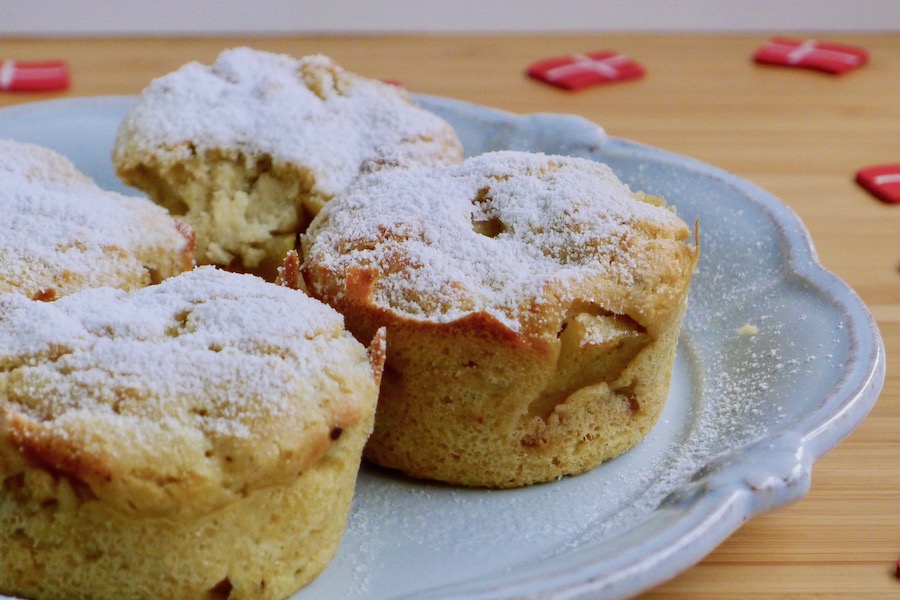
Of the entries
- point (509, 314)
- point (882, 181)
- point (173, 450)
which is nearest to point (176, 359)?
point (173, 450)

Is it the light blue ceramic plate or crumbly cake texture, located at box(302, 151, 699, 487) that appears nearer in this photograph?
the light blue ceramic plate

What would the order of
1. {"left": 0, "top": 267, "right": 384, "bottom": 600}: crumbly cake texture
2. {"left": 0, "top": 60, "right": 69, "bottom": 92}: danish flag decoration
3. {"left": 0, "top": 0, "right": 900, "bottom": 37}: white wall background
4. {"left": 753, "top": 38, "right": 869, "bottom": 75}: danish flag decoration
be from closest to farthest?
{"left": 0, "top": 267, "right": 384, "bottom": 600}: crumbly cake texture → {"left": 0, "top": 60, "right": 69, "bottom": 92}: danish flag decoration → {"left": 753, "top": 38, "right": 869, "bottom": 75}: danish flag decoration → {"left": 0, "top": 0, "right": 900, "bottom": 37}: white wall background

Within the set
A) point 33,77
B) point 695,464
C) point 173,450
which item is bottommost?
point 695,464

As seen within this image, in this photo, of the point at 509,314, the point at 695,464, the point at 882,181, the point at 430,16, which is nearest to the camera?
the point at 509,314

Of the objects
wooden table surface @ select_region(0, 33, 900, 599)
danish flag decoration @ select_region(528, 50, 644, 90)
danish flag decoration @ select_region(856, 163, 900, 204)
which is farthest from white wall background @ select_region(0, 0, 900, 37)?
danish flag decoration @ select_region(856, 163, 900, 204)

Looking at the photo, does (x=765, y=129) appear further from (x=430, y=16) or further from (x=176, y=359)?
(x=176, y=359)

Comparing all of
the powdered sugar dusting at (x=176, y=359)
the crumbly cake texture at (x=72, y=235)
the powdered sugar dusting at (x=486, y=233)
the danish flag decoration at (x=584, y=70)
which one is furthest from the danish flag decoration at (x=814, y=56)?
the powdered sugar dusting at (x=176, y=359)

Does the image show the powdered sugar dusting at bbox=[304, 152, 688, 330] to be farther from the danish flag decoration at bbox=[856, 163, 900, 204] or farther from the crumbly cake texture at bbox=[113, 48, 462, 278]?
the danish flag decoration at bbox=[856, 163, 900, 204]
